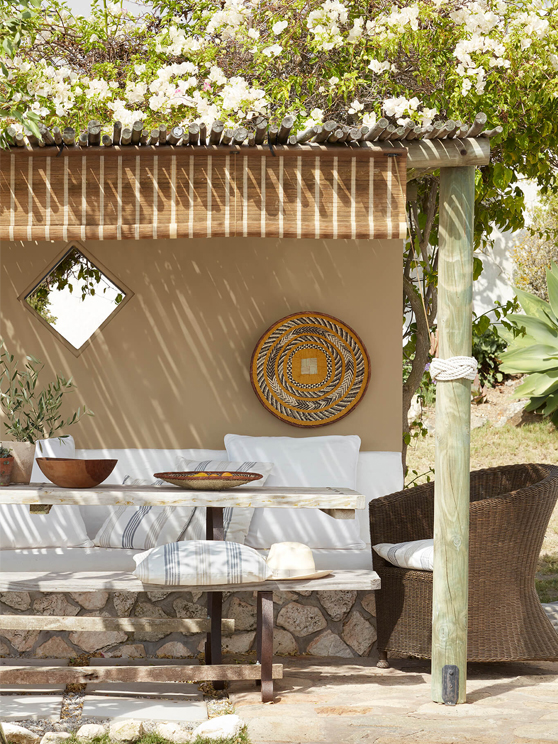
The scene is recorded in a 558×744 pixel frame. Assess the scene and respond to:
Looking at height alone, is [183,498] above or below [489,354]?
below

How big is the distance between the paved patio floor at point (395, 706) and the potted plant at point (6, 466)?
1.37 metres

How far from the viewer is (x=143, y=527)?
4.36 m

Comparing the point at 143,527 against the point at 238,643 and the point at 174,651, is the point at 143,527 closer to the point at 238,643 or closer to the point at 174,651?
the point at 174,651

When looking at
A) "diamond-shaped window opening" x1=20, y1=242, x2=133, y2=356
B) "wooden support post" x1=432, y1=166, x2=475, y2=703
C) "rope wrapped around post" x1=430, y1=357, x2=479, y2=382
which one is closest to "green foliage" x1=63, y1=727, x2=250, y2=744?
"wooden support post" x1=432, y1=166, x2=475, y2=703

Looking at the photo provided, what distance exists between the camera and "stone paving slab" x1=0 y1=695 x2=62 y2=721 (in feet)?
10.6

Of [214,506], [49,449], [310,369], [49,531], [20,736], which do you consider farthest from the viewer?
[310,369]

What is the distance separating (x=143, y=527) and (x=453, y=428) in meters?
1.75

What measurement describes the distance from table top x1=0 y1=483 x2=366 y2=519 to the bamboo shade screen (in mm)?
1042

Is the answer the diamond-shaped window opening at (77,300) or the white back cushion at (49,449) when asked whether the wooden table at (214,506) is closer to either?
the white back cushion at (49,449)

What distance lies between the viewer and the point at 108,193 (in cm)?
343

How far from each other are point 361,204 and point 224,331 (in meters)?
1.76

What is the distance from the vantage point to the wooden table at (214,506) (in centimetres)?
336

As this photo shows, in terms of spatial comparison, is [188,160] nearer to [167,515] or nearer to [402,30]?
[167,515]

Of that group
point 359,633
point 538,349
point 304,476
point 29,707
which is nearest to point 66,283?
point 304,476
